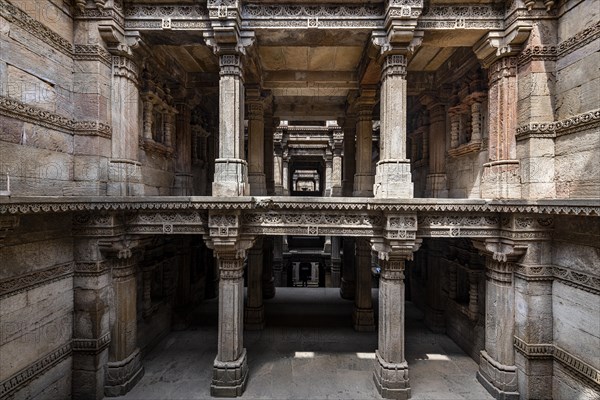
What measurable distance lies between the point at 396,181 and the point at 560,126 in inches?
119

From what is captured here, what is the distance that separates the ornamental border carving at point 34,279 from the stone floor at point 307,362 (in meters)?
2.85

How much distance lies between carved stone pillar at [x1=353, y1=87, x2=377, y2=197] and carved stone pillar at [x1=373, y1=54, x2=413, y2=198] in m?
2.48

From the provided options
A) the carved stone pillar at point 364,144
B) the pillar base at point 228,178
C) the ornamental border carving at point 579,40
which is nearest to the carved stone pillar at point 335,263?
the carved stone pillar at point 364,144

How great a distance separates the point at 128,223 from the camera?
6191 mm

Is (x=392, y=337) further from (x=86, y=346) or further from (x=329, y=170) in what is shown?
(x=329, y=170)

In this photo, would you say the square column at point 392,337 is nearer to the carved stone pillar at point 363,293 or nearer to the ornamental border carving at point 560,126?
the carved stone pillar at point 363,293

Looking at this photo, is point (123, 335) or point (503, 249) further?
point (123, 335)

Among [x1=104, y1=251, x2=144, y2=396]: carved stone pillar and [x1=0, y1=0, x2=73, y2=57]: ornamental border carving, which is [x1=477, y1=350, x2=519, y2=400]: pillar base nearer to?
[x1=104, y1=251, x2=144, y2=396]: carved stone pillar

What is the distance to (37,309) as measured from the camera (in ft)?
16.8

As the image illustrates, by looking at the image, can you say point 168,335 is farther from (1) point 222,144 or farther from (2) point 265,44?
(2) point 265,44

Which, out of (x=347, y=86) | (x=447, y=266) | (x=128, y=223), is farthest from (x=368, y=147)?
(x=128, y=223)

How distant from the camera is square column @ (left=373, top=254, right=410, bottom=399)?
6031mm

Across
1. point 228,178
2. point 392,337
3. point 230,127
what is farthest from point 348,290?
point 230,127

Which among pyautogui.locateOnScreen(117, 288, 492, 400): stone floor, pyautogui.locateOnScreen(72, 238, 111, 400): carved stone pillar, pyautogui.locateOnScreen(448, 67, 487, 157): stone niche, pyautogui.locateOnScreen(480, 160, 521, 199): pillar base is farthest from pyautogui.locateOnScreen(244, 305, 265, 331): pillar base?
pyautogui.locateOnScreen(448, 67, 487, 157): stone niche
